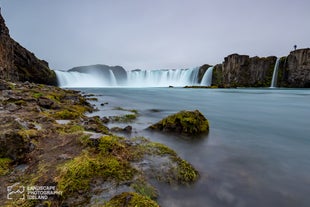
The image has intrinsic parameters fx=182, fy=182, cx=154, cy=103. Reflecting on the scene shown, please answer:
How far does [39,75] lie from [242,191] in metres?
65.7

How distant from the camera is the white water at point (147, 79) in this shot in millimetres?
93613

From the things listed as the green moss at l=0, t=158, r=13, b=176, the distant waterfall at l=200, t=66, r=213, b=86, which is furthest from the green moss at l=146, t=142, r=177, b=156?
the distant waterfall at l=200, t=66, r=213, b=86

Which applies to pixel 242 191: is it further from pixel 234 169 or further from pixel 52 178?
pixel 52 178

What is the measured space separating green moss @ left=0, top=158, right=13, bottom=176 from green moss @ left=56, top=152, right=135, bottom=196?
1006mm

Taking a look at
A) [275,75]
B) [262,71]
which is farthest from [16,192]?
[262,71]

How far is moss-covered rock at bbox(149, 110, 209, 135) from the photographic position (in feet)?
27.3

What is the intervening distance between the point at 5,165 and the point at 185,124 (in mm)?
6438

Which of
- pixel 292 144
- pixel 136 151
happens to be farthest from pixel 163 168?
pixel 292 144

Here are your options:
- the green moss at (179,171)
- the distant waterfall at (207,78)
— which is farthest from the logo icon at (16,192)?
the distant waterfall at (207,78)

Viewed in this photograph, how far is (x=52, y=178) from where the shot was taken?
3135 mm

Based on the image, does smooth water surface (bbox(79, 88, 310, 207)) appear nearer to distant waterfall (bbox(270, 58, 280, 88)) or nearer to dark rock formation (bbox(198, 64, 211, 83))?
distant waterfall (bbox(270, 58, 280, 88))

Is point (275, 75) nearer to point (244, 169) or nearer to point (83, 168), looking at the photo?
point (244, 169)

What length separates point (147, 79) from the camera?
116 metres

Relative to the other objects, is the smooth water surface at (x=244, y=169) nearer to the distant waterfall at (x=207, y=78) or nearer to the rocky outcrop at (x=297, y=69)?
the rocky outcrop at (x=297, y=69)
